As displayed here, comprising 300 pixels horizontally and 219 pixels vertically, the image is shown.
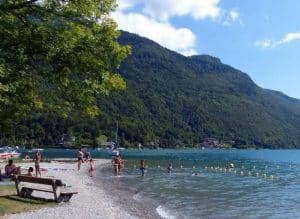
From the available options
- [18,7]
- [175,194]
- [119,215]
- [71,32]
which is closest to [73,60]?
[71,32]

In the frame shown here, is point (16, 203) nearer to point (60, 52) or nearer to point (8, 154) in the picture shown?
point (60, 52)

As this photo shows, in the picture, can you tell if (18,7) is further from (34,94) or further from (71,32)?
(34,94)

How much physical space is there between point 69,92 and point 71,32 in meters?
1.46

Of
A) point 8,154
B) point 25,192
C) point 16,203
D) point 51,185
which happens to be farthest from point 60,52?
point 8,154

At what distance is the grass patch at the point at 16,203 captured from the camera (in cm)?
1822

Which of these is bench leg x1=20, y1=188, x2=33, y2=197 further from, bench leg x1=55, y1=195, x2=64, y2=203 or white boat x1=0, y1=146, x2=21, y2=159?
white boat x1=0, y1=146, x2=21, y2=159

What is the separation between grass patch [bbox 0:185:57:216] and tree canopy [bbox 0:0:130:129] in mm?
7539

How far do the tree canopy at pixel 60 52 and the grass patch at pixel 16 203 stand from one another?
7539mm

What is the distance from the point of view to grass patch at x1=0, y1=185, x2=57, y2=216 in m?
18.2

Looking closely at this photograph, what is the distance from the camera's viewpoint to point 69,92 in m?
11.2

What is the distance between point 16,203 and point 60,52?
11.6 meters

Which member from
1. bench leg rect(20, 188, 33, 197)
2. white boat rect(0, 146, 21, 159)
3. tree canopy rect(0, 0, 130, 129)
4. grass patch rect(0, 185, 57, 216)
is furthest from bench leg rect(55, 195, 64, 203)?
white boat rect(0, 146, 21, 159)

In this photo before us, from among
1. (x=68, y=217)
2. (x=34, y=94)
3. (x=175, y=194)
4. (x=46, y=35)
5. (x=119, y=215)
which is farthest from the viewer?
(x=175, y=194)

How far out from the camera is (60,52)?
10336 mm
